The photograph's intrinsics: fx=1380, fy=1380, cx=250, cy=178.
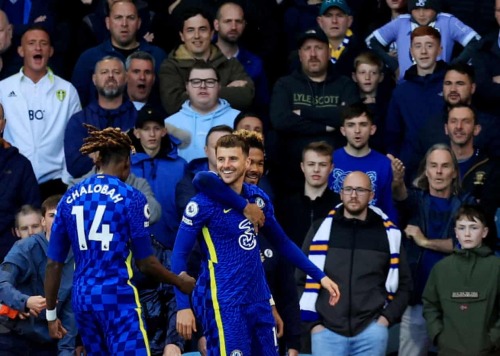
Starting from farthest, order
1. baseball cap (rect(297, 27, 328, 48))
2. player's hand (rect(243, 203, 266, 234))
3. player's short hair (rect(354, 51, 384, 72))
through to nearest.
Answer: player's short hair (rect(354, 51, 384, 72)) → baseball cap (rect(297, 27, 328, 48)) → player's hand (rect(243, 203, 266, 234))

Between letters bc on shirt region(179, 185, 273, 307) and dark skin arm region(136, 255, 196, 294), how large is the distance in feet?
1.05

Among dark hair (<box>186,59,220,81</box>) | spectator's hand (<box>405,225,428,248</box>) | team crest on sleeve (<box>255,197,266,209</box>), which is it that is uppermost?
dark hair (<box>186,59,220,81</box>)

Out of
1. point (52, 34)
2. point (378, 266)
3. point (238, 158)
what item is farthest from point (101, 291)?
point (52, 34)

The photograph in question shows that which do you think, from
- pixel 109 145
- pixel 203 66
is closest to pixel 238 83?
pixel 203 66

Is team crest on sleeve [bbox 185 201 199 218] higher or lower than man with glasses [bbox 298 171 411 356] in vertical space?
higher

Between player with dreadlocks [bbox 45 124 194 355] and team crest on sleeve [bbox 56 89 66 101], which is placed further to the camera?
team crest on sleeve [bbox 56 89 66 101]

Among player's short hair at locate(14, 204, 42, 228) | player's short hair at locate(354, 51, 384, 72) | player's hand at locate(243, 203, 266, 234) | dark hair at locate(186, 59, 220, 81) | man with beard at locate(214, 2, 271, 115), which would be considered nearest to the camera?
player's hand at locate(243, 203, 266, 234)

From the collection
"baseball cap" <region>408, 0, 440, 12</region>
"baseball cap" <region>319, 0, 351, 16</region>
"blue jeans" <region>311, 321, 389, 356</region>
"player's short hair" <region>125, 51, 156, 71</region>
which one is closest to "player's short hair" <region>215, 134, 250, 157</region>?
"blue jeans" <region>311, 321, 389, 356</region>

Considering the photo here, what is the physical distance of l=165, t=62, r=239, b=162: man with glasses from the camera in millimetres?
13758

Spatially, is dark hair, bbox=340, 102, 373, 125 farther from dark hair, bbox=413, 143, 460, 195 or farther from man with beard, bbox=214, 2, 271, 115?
man with beard, bbox=214, 2, 271, 115

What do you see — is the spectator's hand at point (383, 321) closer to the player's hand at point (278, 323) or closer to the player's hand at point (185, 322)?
the player's hand at point (278, 323)

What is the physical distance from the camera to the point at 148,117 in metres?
13.3

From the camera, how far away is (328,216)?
12.6 metres

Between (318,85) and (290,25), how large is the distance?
200cm
